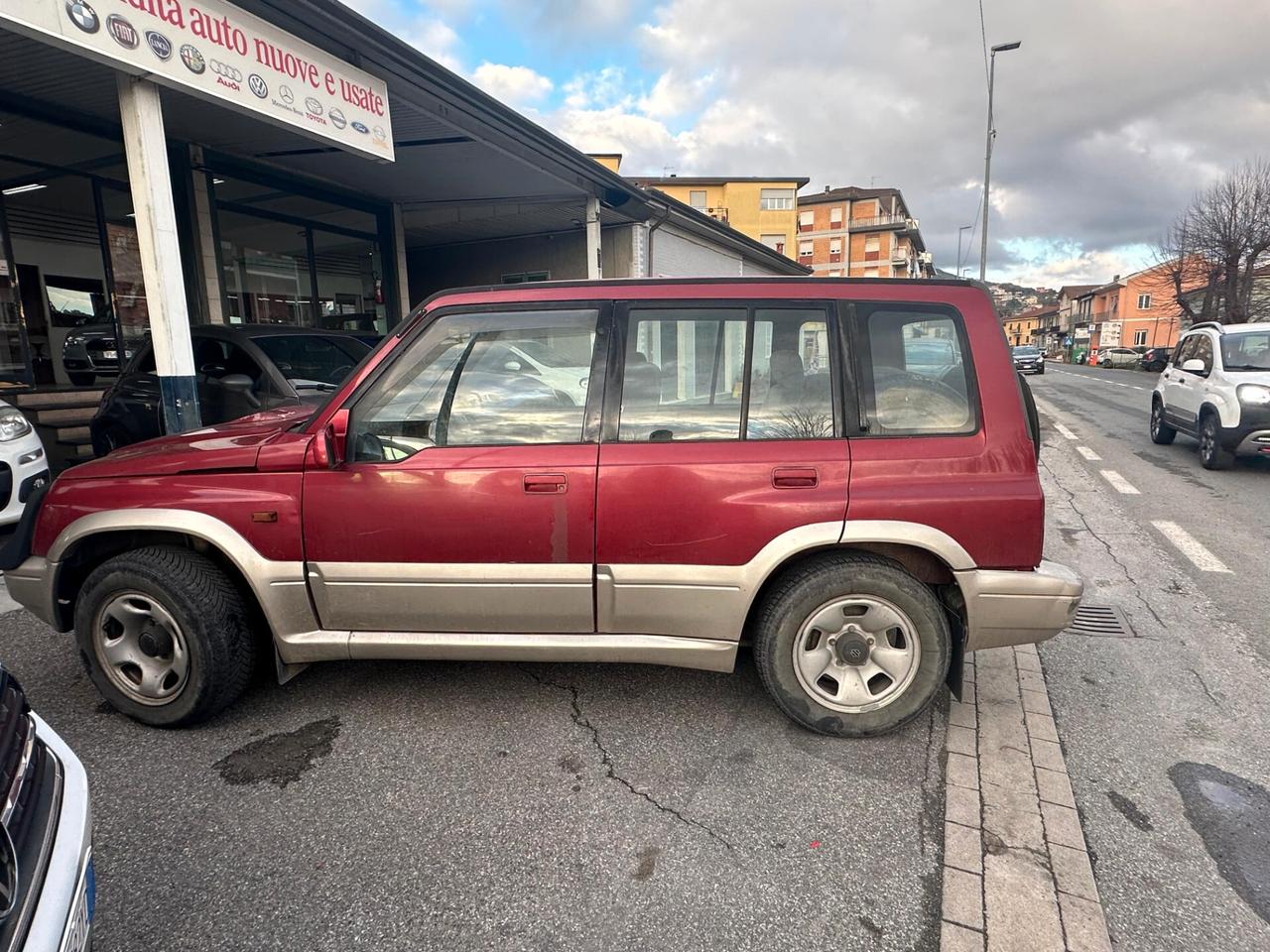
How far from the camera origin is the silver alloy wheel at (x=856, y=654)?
274cm

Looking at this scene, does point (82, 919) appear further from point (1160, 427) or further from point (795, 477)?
point (1160, 427)

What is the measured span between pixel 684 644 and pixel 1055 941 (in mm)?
1436

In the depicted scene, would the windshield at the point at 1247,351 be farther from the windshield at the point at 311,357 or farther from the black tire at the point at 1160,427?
the windshield at the point at 311,357

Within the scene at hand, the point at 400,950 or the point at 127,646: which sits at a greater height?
the point at 127,646

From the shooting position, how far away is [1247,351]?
8500 mm

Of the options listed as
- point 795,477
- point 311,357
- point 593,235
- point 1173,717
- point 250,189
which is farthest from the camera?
point 593,235

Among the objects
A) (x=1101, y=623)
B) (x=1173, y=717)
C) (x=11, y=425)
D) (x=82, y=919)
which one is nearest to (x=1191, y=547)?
(x=1101, y=623)

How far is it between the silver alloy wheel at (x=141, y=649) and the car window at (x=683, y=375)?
6.70 ft

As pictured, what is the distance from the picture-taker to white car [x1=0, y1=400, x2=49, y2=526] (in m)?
5.32

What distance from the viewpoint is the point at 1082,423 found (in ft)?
44.8

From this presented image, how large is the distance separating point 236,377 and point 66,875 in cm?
585

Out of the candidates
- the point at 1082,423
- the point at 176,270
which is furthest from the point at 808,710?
the point at 1082,423

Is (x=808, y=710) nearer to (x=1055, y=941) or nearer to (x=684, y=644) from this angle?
(x=684, y=644)

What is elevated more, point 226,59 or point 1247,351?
point 226,59
